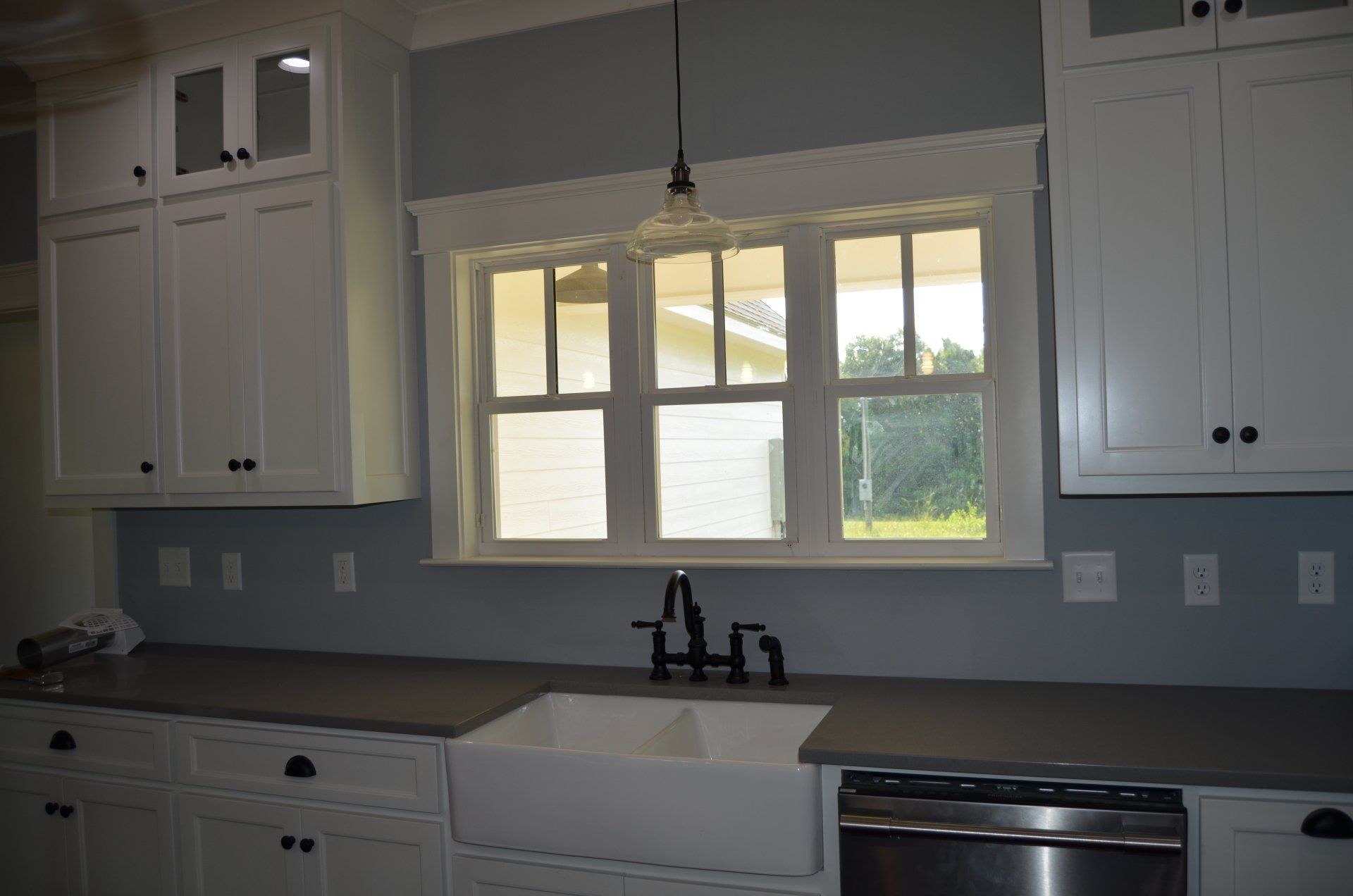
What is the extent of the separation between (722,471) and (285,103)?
5.35 ft

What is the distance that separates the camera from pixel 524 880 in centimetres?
202

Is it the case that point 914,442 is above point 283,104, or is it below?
below

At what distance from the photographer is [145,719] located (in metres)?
2.40

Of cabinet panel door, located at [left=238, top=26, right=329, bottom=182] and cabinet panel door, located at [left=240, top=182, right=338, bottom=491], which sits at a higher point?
cabinet panel door, located at [left=238, top=26, right=329, bottom=182]

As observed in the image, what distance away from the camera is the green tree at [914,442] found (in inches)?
94.3

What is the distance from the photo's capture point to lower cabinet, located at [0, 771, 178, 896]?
2.38 m

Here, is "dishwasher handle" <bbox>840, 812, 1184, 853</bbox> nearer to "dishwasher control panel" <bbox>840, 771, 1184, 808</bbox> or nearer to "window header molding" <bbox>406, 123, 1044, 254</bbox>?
"dishwasher control panel" <bbox>840, 771, 1184, 808</bbox>

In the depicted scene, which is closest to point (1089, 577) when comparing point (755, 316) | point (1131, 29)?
point (755, 316)

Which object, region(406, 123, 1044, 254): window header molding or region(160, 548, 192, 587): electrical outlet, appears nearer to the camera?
region(406, 123, 1044, 254): window header molding

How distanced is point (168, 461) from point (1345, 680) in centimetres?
318

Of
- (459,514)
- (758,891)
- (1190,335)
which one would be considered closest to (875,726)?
(758,891)

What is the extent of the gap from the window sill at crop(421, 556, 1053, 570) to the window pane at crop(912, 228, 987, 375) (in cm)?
50

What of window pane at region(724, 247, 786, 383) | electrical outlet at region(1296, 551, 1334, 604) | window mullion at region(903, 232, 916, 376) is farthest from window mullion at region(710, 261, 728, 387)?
electrical outlet at region(1296, 551, 1334, 604)

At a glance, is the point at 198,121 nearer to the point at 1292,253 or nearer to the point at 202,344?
the point at 202,344
